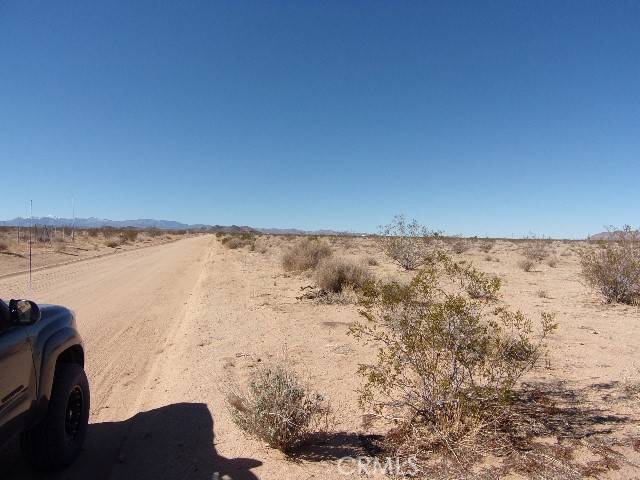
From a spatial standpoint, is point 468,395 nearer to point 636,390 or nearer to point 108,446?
point 636,390

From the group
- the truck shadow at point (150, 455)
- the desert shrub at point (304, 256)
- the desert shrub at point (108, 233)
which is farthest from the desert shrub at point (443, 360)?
the desert shrub at point (108, 233)

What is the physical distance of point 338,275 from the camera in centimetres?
1441

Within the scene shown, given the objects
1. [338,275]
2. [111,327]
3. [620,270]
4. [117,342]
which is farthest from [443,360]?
[620,270]

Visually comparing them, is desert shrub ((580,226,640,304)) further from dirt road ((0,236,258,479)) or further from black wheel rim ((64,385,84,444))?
black wheel rim ((64,385,84,444))

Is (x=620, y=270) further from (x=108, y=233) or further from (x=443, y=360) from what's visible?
(x=108, y=233)

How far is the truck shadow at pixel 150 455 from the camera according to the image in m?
4.05

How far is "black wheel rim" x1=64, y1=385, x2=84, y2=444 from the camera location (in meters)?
4.19

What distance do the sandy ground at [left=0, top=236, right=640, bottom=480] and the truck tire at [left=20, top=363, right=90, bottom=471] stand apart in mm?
223

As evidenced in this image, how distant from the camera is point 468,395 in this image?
4570 mm

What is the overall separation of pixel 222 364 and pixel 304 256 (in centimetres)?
1297

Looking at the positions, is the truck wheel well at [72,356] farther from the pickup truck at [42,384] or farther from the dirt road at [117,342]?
the dirt road at [117,342]

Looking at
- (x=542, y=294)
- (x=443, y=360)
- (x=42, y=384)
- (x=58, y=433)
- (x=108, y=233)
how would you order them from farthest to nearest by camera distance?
(x=108, y=233) → (x=542, y=294) → (x=443, y=360) → (x=58, y=433) → (x=42, y=384)

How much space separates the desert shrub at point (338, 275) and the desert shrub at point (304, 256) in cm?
468

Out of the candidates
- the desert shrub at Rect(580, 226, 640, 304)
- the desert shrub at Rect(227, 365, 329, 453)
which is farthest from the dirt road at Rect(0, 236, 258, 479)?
the desert shrub at Rect(580, 226, 640, 304)
